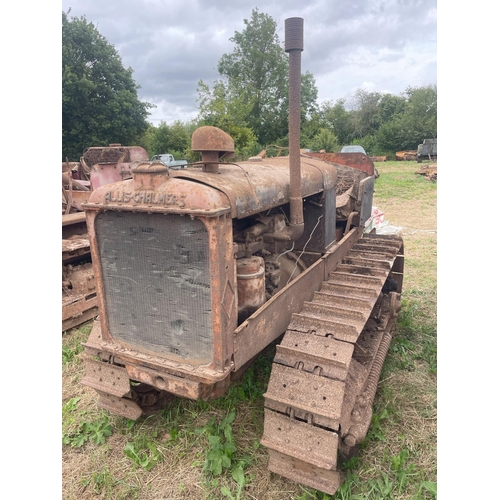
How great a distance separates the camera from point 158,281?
2.32 m

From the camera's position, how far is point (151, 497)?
8.45 ft

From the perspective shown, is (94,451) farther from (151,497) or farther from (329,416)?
(329,416)

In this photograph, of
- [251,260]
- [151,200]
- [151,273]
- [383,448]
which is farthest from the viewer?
[383,448]

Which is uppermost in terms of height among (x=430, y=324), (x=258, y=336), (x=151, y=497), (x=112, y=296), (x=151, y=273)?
(x=151, y=273)

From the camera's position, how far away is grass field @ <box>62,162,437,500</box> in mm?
2582

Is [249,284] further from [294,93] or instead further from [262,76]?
[262,76]

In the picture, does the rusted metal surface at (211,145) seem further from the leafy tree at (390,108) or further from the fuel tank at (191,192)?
the leafy tree at (390,108)

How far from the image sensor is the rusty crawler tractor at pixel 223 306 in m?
2.16

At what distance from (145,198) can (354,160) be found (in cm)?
377

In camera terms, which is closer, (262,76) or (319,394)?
(319,394)

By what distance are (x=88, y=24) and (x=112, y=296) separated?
3007cm

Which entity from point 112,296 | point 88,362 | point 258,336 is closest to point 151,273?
point 112,296

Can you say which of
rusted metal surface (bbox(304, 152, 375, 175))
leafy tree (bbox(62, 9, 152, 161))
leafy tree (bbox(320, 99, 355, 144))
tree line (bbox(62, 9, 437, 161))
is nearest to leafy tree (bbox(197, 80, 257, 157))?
tree line (bbox(62, 9, 437, 161))

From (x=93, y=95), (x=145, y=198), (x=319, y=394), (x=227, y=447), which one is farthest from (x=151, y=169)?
(x=93, y=95)
